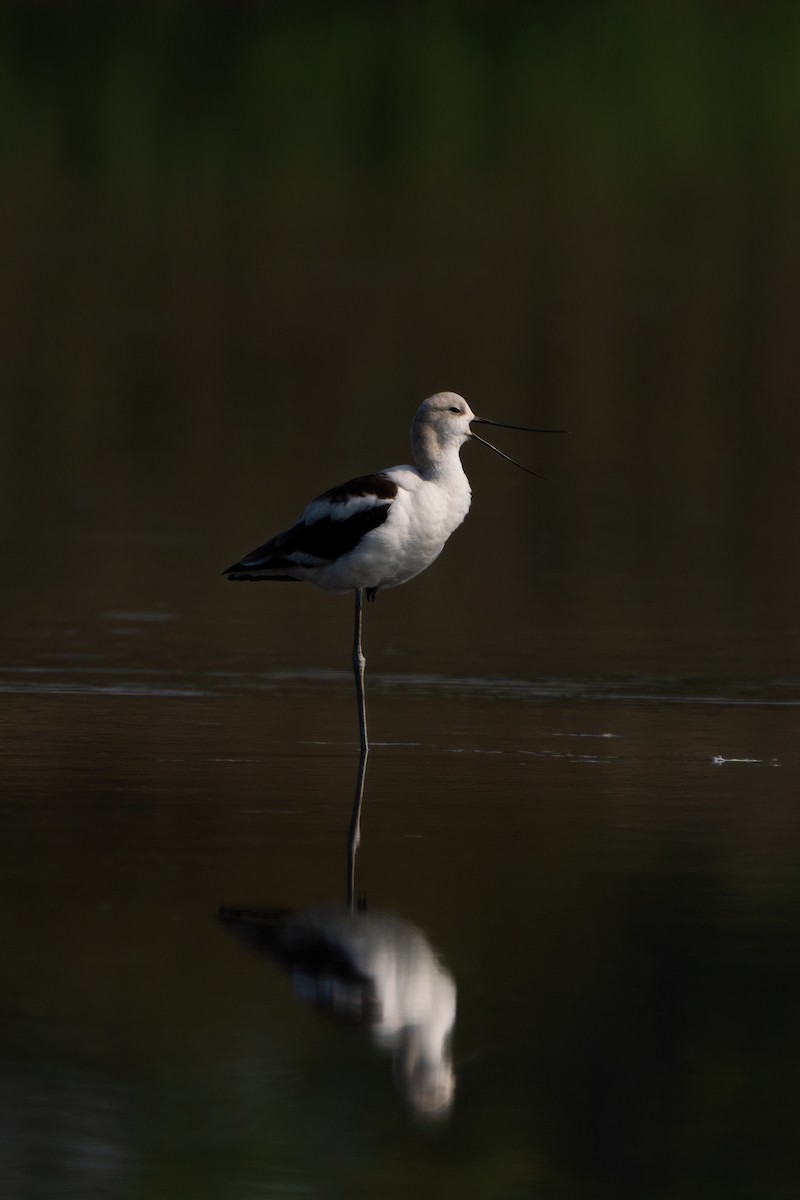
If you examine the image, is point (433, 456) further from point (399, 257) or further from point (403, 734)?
point (399, 257)

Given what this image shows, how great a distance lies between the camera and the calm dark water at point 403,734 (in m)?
5.34

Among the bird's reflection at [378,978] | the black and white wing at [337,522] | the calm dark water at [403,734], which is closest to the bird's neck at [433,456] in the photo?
the black and white wing at [337,522]

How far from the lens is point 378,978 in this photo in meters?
6.14

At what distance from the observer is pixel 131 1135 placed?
16.9 ft

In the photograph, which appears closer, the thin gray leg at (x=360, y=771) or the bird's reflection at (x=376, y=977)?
the bird's reflection at (x=376, y=977)

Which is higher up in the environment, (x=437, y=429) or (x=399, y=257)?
(x=399, y=257)

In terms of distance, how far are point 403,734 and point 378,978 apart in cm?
320

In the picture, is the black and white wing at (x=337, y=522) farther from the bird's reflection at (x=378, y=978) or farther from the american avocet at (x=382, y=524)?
the bird's reflection at (x=378, y=978)

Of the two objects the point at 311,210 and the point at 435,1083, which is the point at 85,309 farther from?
the point at 435,1083

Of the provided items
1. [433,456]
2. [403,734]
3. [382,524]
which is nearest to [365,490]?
[382,524]

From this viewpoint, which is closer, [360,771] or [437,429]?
[360,771]

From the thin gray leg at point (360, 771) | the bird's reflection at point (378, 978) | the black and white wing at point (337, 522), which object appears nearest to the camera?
the bird's reflection at point (378, 978)

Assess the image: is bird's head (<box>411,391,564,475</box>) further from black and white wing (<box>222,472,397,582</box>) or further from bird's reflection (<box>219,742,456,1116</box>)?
bird's reflection (<box>219,742,456,1116</box>)

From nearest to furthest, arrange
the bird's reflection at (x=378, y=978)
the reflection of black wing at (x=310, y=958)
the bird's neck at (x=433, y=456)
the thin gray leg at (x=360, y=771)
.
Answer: the bird's reflection at (x=378, y=978) < the reflection of black wing at (x=310, y=958) < the thin gray leg at (x=360, y=771) < the bird's neck at (x=433, y=456)
